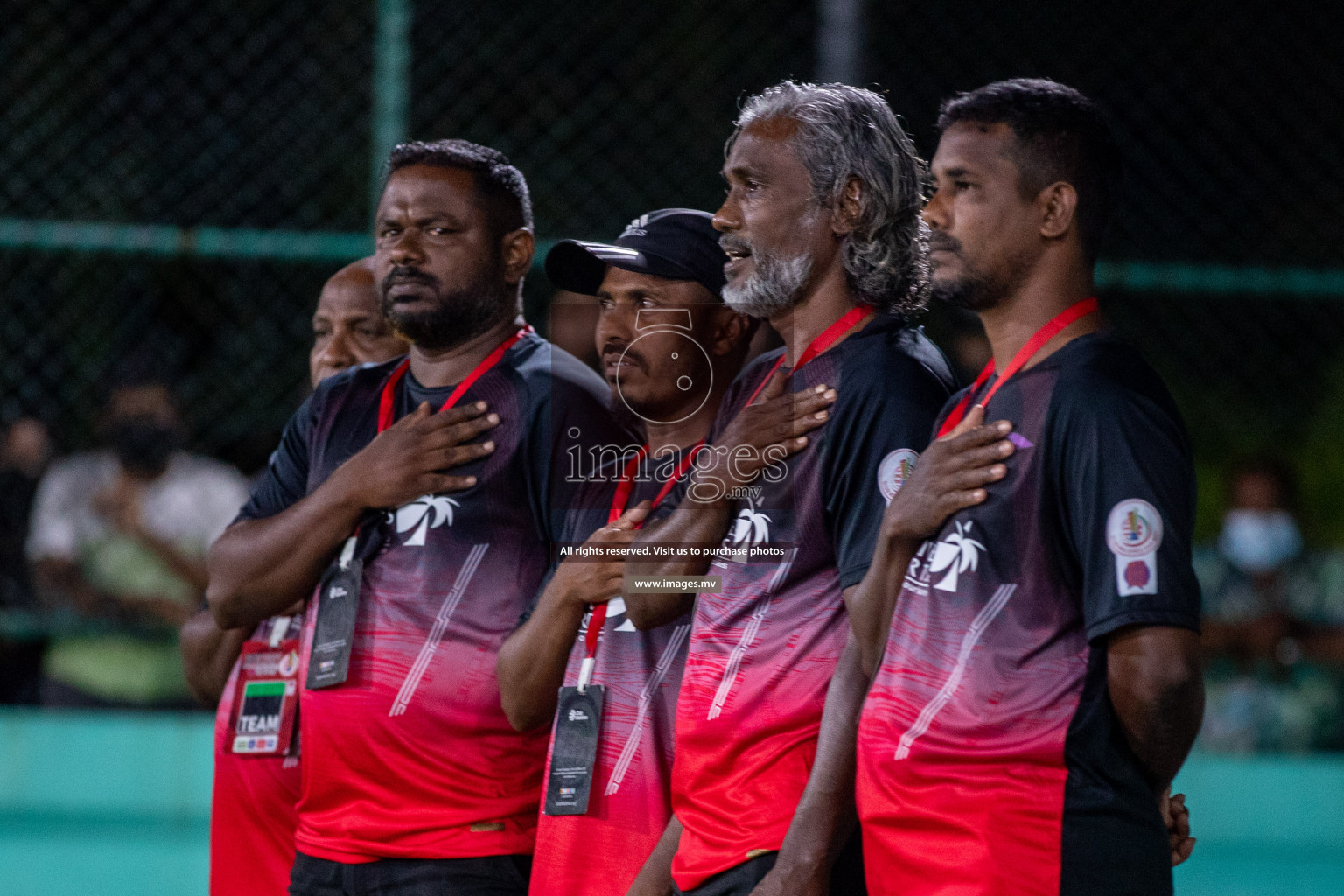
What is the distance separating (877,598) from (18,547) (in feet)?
14.8

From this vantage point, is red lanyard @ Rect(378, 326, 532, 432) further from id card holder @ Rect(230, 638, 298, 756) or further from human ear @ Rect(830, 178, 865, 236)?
human ear @ Rect(830, 178, 865, 236)

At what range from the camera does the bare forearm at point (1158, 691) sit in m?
1.84

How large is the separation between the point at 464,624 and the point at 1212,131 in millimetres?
6632

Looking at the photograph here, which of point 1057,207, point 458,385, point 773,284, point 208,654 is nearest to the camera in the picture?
point 1057,207

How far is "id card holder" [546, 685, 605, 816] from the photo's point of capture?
95.6 inches

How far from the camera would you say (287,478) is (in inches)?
118

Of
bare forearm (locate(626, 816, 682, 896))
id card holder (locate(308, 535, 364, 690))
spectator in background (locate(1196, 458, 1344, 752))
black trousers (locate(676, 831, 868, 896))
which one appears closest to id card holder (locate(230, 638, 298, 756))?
id card holder (locate(308, 535, 364, 690))

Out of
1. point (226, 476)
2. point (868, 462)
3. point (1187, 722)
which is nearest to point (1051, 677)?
point (1187, 722)

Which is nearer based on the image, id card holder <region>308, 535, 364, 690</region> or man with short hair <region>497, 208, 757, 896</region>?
man with short hair <region>497, 208, 757, 896</region>

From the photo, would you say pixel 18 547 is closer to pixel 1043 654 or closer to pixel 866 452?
pixel 866 452

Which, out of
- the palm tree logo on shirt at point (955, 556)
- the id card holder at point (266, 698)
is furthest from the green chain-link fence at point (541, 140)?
the palm tree logo on shirt at point (955, 556)

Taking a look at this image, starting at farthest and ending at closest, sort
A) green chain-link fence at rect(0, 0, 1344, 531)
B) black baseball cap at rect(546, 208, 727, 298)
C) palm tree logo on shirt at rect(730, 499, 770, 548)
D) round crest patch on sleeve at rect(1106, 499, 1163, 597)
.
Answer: green chain-link fence at rect(0, 0, 1344, 531)
black baseball cap at rect(546, 208, 727, 298)
palm tree logo on shirt at rect(730, 499, 770, 548)
round crest patch on sleeve at rect(1106, 499, 1163, 597)

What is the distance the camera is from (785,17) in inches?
319

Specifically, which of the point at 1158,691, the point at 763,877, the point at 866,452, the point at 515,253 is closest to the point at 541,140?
the point at 515,253
